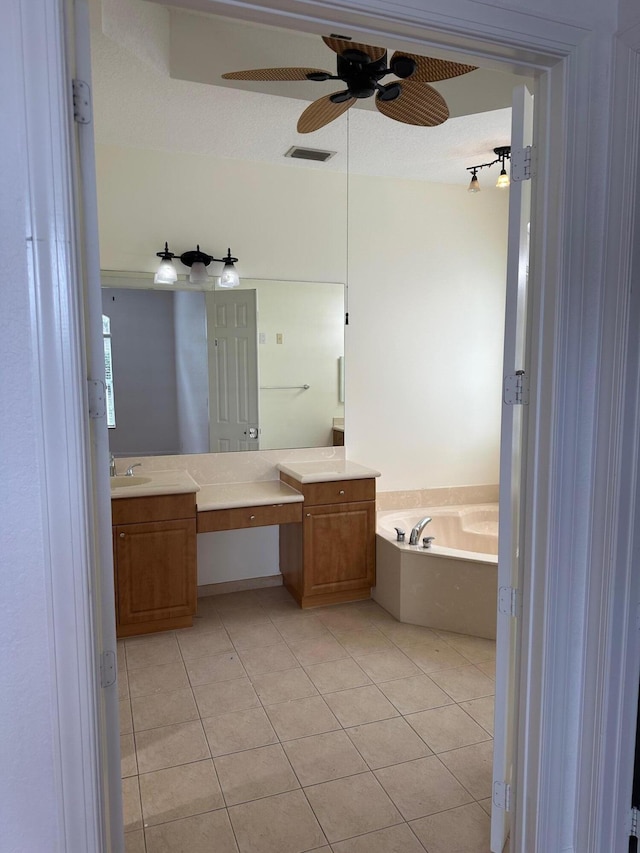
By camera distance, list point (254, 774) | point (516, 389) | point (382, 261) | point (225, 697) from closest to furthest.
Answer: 1. point (516, 389)
2. point (254, 774)
3. point (225, 697)
4. point (382, 261)

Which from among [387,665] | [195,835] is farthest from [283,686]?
[195,835]

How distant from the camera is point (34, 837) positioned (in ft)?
3.76

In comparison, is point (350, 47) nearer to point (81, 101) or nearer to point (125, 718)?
point (81, 101)

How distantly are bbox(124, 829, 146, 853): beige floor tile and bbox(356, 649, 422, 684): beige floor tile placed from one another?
1.27 meters

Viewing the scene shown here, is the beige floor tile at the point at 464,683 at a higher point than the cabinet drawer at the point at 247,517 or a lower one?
lower

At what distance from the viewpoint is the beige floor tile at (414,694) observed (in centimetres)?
264

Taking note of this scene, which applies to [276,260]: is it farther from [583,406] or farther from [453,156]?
[583,406]

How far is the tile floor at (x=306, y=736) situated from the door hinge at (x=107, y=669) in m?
0.93

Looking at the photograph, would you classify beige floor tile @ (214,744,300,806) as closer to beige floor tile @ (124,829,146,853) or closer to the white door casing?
beige floor tile @ (124,829,146,853)

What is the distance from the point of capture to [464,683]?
2826mm

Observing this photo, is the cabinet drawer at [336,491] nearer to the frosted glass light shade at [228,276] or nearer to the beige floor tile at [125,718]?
the frosted glass light shade at [228,276]

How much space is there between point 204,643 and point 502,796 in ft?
6.31

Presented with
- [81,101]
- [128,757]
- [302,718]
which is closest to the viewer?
[81,101]

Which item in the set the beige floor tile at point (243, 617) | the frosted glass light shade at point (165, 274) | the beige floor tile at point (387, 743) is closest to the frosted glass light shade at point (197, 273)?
the frosted glass light shade at point (165, 274)
